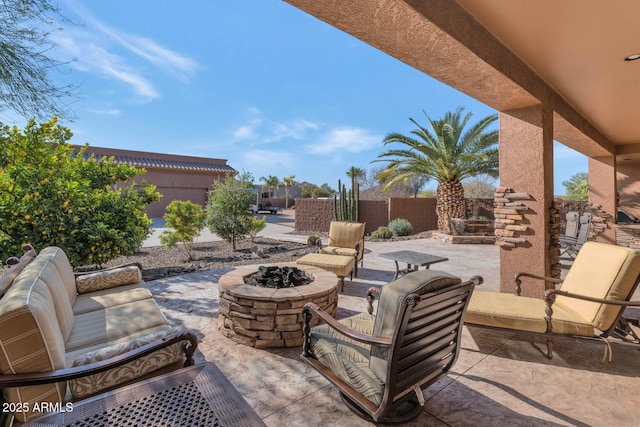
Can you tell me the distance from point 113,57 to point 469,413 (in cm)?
728

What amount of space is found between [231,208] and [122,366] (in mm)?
6621

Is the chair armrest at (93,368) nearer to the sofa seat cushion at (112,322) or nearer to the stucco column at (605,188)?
the sofa seat cushion at (112,322)

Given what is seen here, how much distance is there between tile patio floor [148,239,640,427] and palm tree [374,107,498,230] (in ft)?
28.5

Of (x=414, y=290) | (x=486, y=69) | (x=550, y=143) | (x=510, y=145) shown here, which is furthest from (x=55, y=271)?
(x=550, y=143)

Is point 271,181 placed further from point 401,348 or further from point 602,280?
point 401,348

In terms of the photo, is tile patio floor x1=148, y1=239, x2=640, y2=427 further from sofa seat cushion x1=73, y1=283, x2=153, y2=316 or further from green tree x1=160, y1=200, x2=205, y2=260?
green tree x1=160, y1=200, x2=205, y2=260

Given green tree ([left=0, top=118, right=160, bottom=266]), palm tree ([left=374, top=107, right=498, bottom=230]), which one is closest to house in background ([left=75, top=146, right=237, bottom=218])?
palm tree ([left=374, top=107, right=498, bottom=230])

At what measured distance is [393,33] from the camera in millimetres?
2330

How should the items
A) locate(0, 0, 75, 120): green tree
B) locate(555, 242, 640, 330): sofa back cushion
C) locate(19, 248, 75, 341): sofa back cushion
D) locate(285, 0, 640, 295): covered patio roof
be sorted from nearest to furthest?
locate(19, 248, 75, 341): sofa back cushion → locate(285, 0, 640, 295): covered patio roof → locate(555, 242, 640, 330): sofa back cushion → locate(0, 0, 75, 120): green tree

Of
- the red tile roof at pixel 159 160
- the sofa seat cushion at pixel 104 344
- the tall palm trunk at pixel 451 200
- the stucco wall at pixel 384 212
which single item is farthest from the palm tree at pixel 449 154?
the red tile roof at pixel 159 160

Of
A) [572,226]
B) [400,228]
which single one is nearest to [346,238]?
[572,226]

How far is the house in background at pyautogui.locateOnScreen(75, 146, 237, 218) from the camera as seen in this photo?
17.8m

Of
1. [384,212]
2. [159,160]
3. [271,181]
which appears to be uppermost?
[271,181]

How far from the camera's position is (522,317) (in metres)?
2.54
